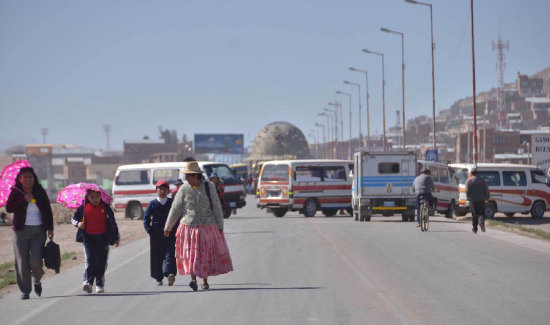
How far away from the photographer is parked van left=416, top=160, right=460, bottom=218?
3306 centimetres

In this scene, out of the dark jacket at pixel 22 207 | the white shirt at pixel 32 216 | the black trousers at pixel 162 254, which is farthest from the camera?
the black trousers at pixel 162 254

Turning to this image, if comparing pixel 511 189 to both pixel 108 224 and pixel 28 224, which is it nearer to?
pixel 108 224

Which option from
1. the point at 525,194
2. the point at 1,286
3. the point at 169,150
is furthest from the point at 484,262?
the point at 169,150

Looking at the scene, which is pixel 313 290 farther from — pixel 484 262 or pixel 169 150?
pixel 169 150

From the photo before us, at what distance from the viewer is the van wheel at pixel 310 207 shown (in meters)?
35.7

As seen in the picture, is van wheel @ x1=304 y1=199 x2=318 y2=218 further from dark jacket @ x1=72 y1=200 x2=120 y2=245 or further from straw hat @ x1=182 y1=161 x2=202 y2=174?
straw hat @ x1=182 y1=161 x2=202 y2=174

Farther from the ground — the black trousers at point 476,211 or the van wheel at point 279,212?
the black trousers at point 476,211

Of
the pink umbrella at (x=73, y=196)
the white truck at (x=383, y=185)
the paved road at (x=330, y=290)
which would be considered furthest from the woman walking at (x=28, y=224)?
the white truck at (x=383, y=185)

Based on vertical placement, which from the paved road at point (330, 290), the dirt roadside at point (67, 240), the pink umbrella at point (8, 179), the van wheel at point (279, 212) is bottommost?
the dirt roadside at point (67, 240)

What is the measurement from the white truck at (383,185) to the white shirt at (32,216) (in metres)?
20.0

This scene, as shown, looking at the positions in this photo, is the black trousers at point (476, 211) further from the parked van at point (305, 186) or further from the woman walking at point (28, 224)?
the woman walking at point (28, 224)

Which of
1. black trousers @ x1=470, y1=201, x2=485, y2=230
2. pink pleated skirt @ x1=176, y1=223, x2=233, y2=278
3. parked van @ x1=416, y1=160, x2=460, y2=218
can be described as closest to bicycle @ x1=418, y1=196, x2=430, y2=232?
black trousers @ x1=470, y1=201, x2=485, y2=230

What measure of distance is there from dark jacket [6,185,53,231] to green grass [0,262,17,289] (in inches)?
130

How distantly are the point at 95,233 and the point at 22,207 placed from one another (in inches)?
44.3
